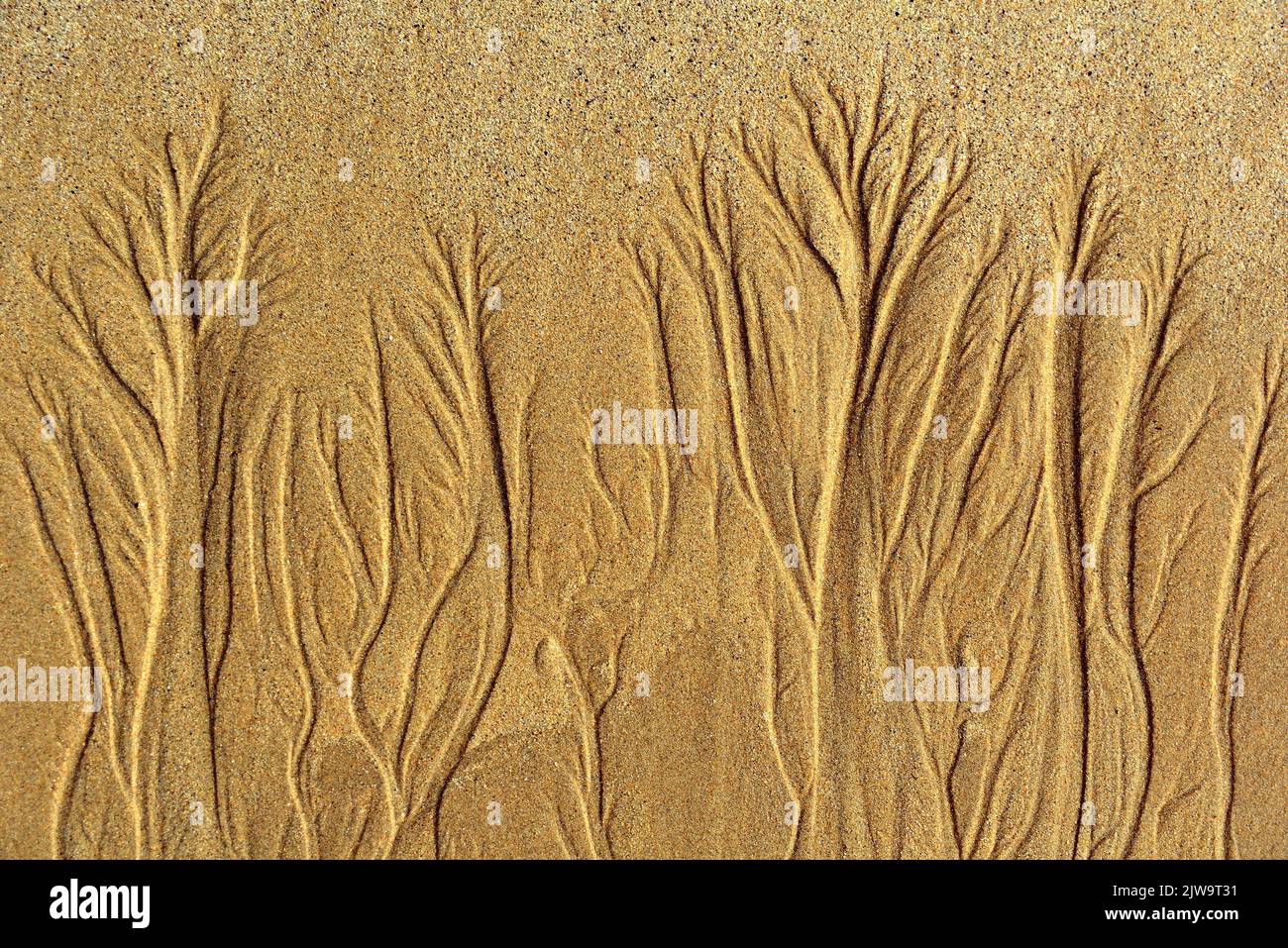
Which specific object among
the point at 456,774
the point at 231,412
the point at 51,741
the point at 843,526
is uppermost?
the point at 231,412

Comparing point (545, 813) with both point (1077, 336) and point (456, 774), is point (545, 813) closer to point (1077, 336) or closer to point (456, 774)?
point (456, 774)

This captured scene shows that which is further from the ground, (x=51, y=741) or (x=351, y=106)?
(x=351, y=106)

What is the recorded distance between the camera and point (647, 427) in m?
2.41

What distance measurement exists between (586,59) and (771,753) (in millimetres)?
2104

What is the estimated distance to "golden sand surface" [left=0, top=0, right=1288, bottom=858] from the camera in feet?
7.70

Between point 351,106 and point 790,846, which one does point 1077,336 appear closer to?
point 790,846

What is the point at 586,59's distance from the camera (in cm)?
239

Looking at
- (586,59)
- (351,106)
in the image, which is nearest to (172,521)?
(351,106)

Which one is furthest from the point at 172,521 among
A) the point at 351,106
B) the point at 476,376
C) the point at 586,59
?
the point at 586,59

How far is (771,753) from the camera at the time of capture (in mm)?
2406

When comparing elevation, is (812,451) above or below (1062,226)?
below

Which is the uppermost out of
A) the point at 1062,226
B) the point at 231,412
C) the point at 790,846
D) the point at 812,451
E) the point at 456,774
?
the point at 1062,226

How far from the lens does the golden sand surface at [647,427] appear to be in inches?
92.4

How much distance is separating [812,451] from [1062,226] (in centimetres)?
100
